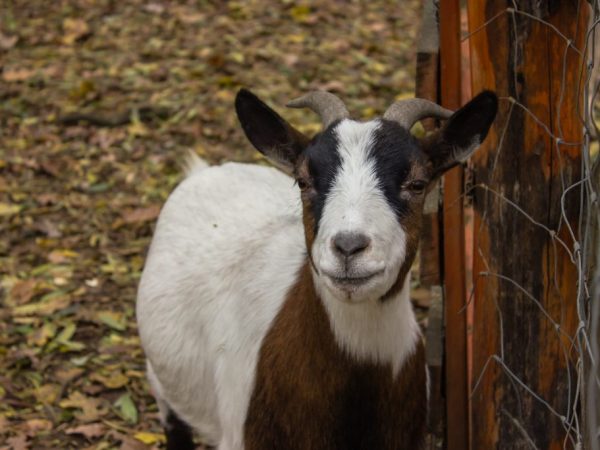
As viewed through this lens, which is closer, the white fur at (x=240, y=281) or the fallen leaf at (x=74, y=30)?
the white fur at (x=240, y=281)

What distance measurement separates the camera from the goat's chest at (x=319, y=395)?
11.9 feet

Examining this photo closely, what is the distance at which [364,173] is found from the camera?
3363 millimetres

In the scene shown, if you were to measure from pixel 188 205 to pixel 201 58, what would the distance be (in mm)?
4692

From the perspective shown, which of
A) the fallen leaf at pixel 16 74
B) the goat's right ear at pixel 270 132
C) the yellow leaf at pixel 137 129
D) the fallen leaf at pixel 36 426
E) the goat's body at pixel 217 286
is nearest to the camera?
the goat's right ear at pixel 270 132

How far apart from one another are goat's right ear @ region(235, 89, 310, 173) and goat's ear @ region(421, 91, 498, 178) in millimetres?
487

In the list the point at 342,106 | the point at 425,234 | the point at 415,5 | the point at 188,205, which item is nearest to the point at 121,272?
the point at 188,205

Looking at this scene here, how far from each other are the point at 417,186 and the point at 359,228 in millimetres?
440

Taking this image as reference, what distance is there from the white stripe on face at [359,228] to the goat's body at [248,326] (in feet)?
1.14

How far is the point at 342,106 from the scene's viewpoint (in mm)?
3816

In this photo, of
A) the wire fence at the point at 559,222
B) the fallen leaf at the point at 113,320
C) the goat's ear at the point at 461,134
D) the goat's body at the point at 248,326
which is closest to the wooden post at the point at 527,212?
the wire fence at the point at 559,222

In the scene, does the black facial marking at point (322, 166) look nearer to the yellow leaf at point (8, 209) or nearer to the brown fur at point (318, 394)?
the brown fur at point (318, 394)

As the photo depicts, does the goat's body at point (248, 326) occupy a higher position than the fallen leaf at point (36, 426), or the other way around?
the goat's body at point (248, 326)

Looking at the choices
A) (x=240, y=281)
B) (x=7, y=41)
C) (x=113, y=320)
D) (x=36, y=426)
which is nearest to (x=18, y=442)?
(x=36, y=426)

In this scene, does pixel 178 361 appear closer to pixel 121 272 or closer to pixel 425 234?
pixel 425 234
